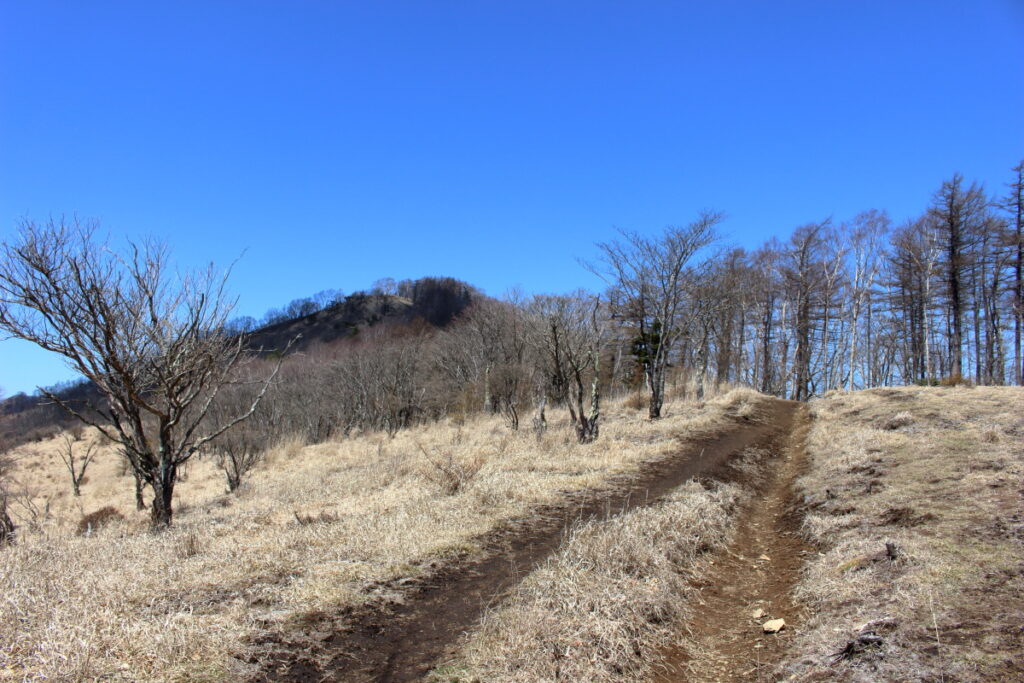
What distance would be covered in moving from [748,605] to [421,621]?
11.1 ft

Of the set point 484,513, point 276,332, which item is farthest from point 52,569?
point 276,332

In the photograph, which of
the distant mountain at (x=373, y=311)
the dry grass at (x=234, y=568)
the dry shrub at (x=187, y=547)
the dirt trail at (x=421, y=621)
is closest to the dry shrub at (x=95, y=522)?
the dry grass at (x=234, y=568)

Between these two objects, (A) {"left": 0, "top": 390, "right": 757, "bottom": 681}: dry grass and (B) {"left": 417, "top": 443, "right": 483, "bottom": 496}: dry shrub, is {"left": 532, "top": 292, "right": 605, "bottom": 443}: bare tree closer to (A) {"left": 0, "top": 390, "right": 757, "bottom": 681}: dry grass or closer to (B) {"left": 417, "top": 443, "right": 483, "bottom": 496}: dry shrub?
(A) {"left": 0, "top": 390, "right": 757, "bottom": 681}: dry grass

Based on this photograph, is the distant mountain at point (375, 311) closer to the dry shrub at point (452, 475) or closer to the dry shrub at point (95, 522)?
the dry shrub at point (95, 522)

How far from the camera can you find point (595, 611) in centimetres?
452

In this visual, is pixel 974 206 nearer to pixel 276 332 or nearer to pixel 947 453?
pixel 947 453

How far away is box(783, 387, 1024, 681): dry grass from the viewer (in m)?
3.64

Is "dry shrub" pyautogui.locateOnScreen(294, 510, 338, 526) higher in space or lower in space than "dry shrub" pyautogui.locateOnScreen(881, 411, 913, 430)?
lower

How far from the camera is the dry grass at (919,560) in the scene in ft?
11.9

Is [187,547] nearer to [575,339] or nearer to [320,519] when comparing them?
[320,519]

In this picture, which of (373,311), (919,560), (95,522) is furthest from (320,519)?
(373,311)

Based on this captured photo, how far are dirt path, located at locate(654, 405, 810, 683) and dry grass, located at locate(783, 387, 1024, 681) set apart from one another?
26cm

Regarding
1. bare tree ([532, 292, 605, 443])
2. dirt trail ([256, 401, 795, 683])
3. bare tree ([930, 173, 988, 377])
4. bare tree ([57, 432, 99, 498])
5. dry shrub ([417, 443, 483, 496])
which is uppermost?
bare tree ([930, 173, 988, 377])

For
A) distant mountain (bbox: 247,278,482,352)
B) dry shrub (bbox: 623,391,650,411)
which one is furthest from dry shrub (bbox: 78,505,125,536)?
distant mountain (bbox: 247,278,482,352)
